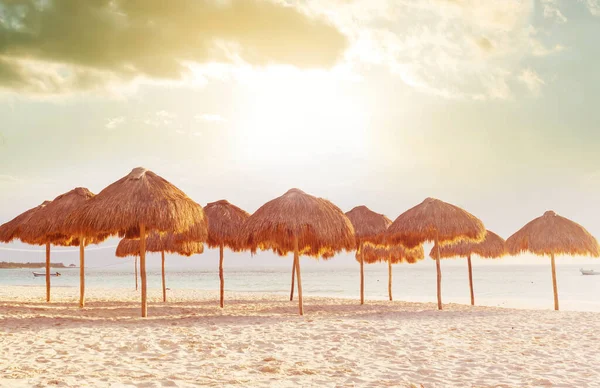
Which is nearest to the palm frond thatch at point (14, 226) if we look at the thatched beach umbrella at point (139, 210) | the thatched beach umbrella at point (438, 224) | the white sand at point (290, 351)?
the white sand at point (290, 351)

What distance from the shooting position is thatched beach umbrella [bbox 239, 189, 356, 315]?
11.2 m

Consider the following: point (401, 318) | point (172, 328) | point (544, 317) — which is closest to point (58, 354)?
point (172, 328)

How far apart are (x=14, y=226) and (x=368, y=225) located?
11.2m

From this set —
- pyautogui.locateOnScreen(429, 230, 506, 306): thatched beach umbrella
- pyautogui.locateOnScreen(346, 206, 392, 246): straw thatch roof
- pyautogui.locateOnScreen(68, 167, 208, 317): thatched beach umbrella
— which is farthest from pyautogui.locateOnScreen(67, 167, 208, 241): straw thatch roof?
pyautogui.locateOnScreen(429, 230, 506, 306): thatched beach umbrella

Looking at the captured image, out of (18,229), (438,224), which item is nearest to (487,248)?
(438,224)

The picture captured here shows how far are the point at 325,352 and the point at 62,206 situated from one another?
9.22 metres

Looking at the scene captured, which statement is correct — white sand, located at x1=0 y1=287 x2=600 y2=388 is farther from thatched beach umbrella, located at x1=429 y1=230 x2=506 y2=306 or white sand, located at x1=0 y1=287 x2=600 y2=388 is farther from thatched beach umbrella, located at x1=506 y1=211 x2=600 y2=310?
thatched beach umbrella, located at x1=429 y1=230 x2=506 y2=306

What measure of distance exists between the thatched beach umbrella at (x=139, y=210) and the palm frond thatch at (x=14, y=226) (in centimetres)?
522

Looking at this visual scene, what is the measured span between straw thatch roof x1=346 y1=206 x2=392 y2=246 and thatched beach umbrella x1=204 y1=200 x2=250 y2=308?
3722 mm

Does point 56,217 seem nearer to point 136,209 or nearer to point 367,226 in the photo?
point 136,209

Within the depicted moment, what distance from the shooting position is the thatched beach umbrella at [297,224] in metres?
11.2

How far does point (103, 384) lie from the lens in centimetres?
470

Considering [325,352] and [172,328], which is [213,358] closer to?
[325,352]

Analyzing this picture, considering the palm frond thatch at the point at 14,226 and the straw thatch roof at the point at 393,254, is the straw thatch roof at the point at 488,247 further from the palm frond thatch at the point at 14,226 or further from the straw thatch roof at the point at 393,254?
the palm frond thatch at the point at 14,226
